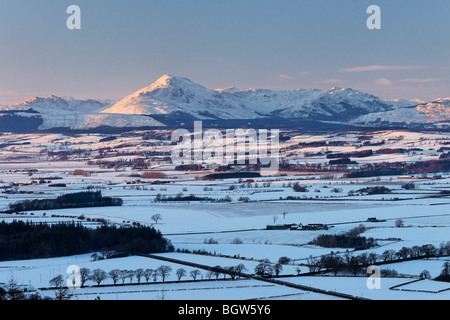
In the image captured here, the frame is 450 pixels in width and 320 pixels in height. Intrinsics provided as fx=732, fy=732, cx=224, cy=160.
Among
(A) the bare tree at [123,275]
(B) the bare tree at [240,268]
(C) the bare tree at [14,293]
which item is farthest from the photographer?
(B) the bare tree at [240,268]

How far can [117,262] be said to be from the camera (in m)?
25.4

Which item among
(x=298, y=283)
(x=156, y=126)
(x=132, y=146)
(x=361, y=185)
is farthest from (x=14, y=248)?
(x=156, y=126)

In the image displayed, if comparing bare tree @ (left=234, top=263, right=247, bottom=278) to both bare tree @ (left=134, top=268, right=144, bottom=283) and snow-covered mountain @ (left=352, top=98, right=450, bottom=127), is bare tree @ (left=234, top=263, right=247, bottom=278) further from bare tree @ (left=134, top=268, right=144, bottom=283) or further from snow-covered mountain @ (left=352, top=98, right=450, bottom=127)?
snow-covered mountain @ (left=352, top=98, right=450, bottom=127)

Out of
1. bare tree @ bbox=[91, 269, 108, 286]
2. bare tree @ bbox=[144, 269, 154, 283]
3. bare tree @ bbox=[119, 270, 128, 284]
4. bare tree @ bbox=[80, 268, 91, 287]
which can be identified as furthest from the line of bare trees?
bare tree @ bbox=[80, 268, 91, 287]

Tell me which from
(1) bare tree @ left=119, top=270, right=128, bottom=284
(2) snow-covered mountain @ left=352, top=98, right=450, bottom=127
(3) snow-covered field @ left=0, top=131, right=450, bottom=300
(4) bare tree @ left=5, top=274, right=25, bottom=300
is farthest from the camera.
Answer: (2) snow-covered mountain @ left=352, top=98, right=450, bottom=127

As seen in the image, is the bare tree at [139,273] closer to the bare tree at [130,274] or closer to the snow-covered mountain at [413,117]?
the bare tree at [130,274]

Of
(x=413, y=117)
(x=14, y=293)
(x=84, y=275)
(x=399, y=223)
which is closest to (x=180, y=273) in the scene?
(x=84, y=275)

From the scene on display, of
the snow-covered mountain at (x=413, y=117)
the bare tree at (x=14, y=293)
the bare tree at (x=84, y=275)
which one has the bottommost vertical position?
the bare tree at (x=84, y=275)

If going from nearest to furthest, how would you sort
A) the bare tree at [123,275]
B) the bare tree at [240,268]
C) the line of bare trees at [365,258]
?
the bare tree at [123,275] → the bare tree at [240,268] → the line of bare trees at [365,258]

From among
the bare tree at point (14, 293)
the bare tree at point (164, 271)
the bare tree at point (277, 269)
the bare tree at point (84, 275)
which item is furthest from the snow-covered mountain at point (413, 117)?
the bare tree at point (14, 293)

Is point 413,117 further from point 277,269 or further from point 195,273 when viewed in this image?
point 195,273

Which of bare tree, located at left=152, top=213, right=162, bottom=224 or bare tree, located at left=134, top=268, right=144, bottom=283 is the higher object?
bare tree, located at left=152, top=213, right=162, bottom=224

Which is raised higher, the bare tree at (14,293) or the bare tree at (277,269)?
the bare tree at (14,293)
